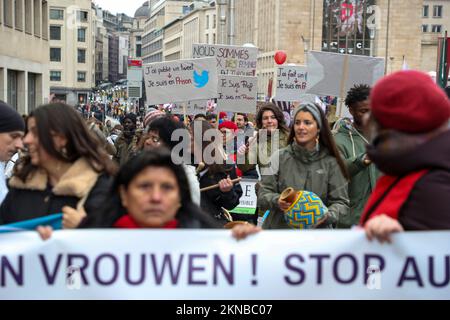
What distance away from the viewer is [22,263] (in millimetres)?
3355

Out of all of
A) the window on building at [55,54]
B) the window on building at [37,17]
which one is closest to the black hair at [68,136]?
the window on building at [37,17]

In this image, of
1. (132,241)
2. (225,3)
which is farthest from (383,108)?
(225,3)

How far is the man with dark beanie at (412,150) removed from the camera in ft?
9.61

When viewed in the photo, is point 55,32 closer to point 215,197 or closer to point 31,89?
point 31,89

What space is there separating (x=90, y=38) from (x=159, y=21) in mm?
66526

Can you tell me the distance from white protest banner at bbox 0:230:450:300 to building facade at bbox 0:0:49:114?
24.2m

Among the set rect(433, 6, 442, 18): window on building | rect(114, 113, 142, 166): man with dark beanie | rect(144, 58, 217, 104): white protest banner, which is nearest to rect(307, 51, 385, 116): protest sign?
rect(144, 58, 217, 104): white protest banner

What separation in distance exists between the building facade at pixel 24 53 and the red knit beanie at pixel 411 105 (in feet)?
81.5

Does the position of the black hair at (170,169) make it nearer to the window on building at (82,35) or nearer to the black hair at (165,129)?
the black hair at (165,129)

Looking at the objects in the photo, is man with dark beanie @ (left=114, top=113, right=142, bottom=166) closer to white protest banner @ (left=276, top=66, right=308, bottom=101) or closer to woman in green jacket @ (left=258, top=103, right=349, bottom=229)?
white protest banner @ (left=276, top=66, right=308, bottom=101)

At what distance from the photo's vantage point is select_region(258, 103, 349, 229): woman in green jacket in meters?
5.62

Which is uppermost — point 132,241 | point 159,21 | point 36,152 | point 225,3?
point 159,21

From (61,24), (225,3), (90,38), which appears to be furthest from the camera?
(90,38)
